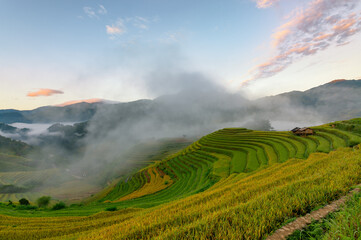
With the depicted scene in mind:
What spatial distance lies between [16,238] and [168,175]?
48.8 metres

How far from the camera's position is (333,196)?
4.34 metres

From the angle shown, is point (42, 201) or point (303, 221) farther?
point (42, 201)

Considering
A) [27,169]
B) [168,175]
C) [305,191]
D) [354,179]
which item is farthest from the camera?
[27,169]

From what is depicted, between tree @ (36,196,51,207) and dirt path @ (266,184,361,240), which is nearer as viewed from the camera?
dirt path @ (266,184,361,240)

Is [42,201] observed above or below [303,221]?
below

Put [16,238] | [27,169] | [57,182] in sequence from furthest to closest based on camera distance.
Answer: [27,169] < [57,182] < [16,238]

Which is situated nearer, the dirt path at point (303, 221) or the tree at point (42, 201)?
the dirt path at point (303, 221)

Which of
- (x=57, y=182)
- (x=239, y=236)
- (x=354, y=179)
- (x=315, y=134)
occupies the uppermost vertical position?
(x=239, y=236)

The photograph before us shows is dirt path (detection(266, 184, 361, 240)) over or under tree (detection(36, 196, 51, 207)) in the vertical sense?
over

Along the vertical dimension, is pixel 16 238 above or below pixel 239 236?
below

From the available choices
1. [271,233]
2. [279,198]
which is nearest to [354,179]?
[279,198]

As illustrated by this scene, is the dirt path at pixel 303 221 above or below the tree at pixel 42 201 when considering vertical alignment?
above

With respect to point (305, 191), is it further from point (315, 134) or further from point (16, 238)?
point (315, 134)

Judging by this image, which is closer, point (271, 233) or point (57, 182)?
point (271, 233)
